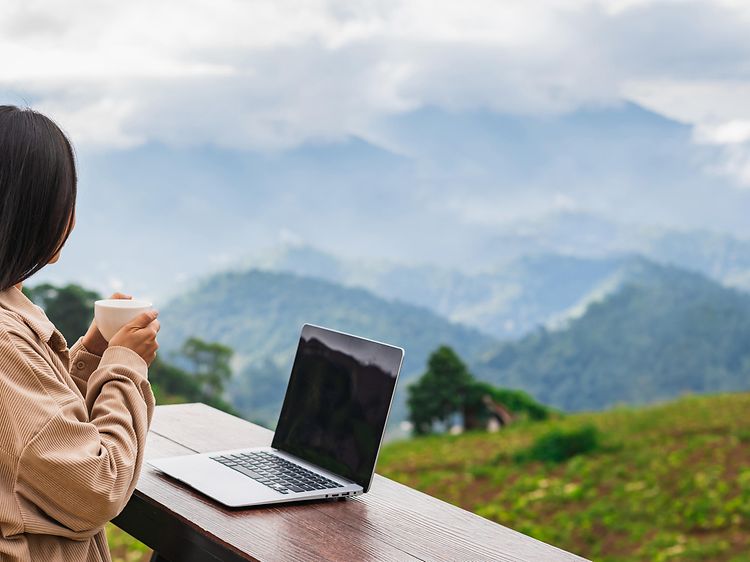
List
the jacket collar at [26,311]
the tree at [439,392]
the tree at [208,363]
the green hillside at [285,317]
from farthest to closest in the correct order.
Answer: the green hillside at [285,317]
the tree at [208,363]
the tree at [439,392]
the jacket collar at [26,311]

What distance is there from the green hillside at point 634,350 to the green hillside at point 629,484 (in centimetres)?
743

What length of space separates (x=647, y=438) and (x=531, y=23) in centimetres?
1072

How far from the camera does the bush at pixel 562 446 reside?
18.8 ft

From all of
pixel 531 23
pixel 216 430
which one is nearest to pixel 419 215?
pixel 531 23

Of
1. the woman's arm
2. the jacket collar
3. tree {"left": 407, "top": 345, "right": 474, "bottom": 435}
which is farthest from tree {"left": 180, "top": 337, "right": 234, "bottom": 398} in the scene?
the jacket collar

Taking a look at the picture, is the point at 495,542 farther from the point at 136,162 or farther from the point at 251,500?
the point at 136,162

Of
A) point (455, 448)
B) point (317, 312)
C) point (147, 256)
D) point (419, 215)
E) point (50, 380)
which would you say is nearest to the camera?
point (50, 380)

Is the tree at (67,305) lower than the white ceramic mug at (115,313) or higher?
lower

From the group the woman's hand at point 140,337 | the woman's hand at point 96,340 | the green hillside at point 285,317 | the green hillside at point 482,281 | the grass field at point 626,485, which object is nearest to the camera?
the woman's hand at point 140,337

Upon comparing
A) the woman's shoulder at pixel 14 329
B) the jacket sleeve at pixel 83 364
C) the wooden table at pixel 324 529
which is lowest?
the wooden table at pixel 324 529

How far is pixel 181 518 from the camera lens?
1.27m

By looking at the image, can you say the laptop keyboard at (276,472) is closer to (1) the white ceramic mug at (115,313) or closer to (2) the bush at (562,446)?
(1) the white ceramic mug at (115,313)

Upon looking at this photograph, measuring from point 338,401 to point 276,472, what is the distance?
159 millimetres

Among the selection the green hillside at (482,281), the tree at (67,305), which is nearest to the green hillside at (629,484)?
the tree at (67,305)
